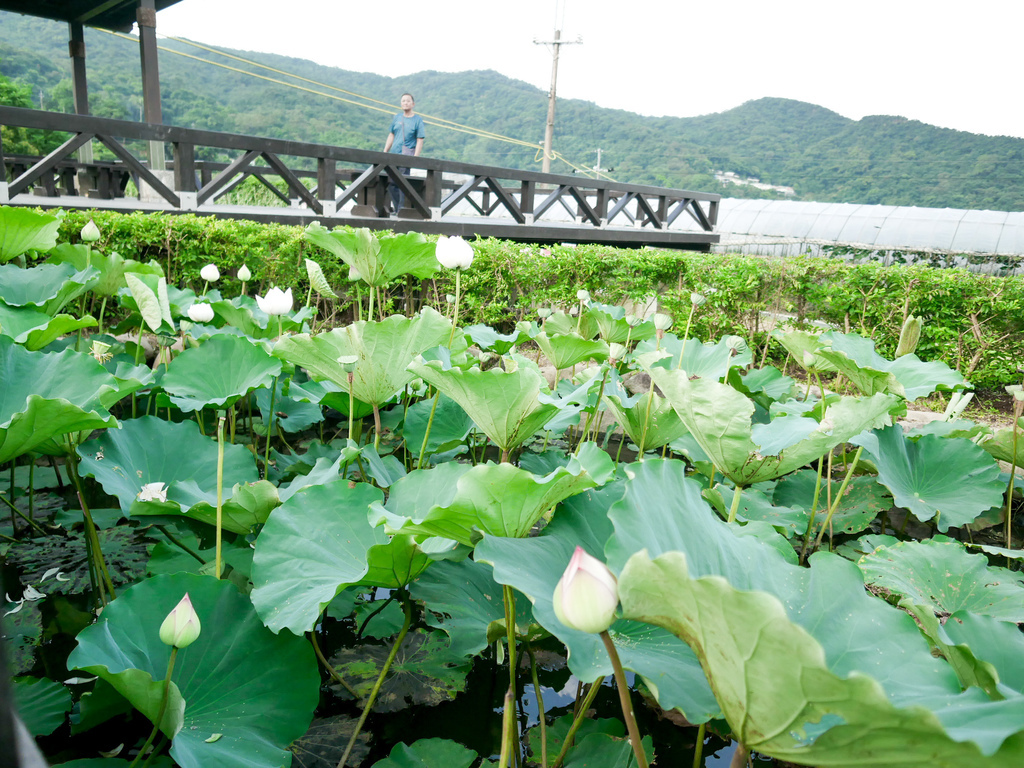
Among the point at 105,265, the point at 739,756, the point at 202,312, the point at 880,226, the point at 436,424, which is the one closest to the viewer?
the point at 739,756

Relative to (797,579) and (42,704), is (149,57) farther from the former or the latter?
(797,579)

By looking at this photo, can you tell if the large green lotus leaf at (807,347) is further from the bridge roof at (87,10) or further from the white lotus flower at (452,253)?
the bridge roof at (87,10)

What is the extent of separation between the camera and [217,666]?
1.08 metres

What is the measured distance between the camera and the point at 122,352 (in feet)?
7.93

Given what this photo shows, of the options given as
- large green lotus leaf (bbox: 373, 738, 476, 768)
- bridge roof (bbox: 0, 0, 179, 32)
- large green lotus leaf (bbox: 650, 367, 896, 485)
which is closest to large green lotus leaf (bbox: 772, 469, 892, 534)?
large green lotus leaf (bbox: 650, 367, 896, 485)

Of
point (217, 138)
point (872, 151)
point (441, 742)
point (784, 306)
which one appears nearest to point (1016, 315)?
point (784, 306)

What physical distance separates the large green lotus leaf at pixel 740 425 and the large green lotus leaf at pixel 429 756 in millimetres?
784

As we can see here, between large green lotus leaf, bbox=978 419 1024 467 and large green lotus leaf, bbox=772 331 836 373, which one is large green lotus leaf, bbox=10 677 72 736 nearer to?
large green lotus leaf, bbox=772 331 836 373

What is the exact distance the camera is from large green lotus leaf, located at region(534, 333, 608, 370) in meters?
2.04

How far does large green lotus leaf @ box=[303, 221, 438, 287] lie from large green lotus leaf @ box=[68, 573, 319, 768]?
1.07 meters

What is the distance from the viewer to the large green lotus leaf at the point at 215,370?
180 centimetres

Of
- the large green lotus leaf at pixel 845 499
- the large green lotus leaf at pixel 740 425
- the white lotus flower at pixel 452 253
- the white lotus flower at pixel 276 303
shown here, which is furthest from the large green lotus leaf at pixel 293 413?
the large green lotus leaf at pixel 845 499

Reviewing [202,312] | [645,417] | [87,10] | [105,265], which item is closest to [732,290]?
[645,417]

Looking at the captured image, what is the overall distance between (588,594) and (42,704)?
1.20 meters
